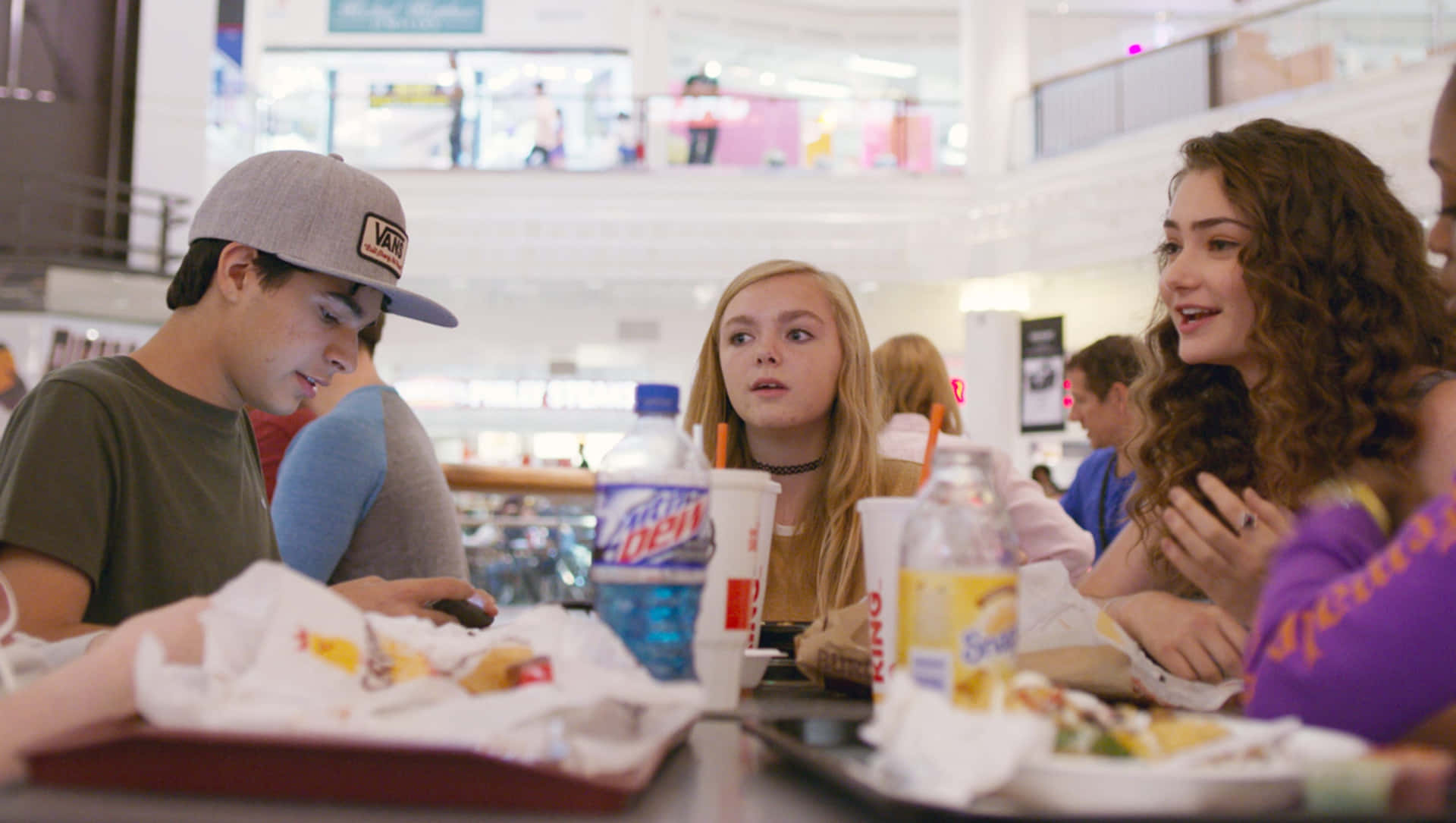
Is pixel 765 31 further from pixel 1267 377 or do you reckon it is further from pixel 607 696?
pixel 607 696

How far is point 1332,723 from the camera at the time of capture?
29.7 inches

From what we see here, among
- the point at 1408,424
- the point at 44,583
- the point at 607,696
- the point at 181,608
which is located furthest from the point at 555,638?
the point at 1408,424

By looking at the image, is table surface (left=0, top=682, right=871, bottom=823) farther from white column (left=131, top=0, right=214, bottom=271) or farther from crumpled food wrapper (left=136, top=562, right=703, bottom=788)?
white column (left=131, top=0, right=214, bottom=271)

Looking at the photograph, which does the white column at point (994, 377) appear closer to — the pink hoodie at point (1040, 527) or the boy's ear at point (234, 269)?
the pink hoodie at point (1040, 527)

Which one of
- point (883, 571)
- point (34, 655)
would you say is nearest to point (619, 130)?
point (883, 571)

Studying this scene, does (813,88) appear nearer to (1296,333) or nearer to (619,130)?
(619,130)

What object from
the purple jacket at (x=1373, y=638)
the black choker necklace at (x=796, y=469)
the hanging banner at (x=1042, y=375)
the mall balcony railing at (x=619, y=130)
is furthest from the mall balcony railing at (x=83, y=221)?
the purple jacket at (x=1373, y=638)

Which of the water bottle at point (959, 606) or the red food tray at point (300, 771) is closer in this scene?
the red food tray at point (300, 771)

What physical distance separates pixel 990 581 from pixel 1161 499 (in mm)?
1150

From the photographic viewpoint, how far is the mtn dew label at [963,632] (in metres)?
0.71

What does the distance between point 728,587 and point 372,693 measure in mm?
397

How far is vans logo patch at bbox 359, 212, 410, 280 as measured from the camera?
1.49 metres

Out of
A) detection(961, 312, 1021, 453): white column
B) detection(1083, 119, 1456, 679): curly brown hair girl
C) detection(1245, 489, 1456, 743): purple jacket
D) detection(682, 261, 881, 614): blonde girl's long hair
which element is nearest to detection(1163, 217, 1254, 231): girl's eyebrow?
detection(1083, 119, 1456, 679): curly brown hair girl

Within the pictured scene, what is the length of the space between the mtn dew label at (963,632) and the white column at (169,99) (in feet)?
33.8
